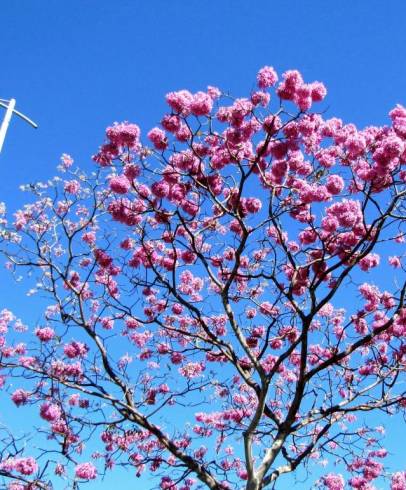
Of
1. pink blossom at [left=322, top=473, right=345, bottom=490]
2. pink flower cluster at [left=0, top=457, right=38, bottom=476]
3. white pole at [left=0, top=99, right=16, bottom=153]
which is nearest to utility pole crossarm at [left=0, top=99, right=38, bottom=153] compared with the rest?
white pole at [left=0, top=99, right=16, bottom=153]

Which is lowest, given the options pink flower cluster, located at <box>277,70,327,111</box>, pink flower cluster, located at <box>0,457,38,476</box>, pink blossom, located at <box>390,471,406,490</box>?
pink flower cluster, located at <box>0,457,38,476</box>

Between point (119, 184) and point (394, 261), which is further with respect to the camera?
point (394, 261)

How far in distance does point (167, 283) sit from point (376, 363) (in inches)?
160

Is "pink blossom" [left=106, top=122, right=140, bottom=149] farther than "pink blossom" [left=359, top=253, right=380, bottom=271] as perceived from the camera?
No

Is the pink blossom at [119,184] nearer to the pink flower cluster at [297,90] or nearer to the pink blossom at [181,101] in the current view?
the pink blossom at [181,101]

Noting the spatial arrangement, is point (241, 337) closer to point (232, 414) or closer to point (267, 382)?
point (267, 382)

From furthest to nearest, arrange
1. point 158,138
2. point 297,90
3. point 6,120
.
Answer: point 6,120, point 158,138, point 297,90

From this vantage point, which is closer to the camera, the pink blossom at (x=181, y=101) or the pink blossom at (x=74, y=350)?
the pink blossom at (x=181, y=101)

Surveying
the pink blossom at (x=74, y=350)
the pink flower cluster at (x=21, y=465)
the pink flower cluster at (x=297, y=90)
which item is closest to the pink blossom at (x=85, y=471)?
the pink flower cluster at (x=21, y=465)

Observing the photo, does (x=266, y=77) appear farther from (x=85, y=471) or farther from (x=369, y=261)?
(x=85, y=471)

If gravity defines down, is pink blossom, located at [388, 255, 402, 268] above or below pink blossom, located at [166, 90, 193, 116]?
above

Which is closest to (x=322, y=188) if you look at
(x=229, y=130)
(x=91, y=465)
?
(x=229, y=130)

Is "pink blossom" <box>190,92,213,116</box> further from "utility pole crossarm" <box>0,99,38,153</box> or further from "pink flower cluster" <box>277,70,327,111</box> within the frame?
"utility pole crossarm" <box>0,99,38,153</box>

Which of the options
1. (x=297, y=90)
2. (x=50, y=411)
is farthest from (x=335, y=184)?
(x=50, y=411)
